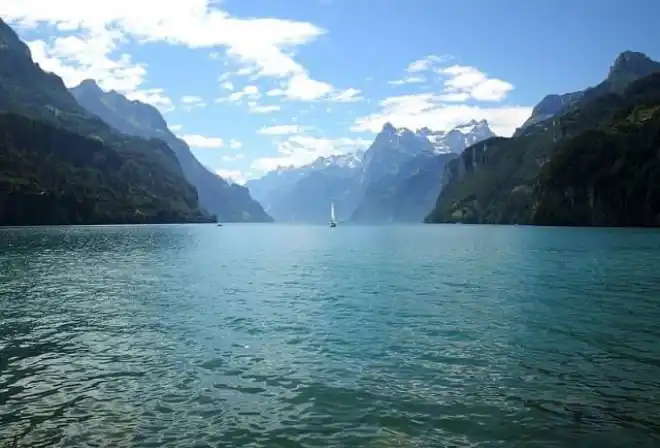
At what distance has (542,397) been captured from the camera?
21.9 metres

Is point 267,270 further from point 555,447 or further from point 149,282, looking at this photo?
point 555,447

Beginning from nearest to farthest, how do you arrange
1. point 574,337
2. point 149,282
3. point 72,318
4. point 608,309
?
point 574,337 → point 72,318 → point 608,309 → point 149,282

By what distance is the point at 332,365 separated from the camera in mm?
27188

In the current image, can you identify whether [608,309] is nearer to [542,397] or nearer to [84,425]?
[542,397]

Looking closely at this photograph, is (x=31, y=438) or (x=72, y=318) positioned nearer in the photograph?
(x=31, y=438)

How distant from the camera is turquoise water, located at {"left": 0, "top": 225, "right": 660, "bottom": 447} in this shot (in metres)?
18.7

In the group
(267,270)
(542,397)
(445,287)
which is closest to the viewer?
(542,397)

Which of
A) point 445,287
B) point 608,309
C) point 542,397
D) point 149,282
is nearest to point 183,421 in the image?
point 542,397

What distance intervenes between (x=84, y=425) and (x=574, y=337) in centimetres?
2783

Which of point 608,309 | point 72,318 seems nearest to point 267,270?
point 72,318

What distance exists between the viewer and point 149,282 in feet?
210

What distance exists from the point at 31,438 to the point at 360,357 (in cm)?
1599

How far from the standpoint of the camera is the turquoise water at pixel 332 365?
18.7 metres

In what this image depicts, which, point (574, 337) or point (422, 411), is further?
point (574, 337)
